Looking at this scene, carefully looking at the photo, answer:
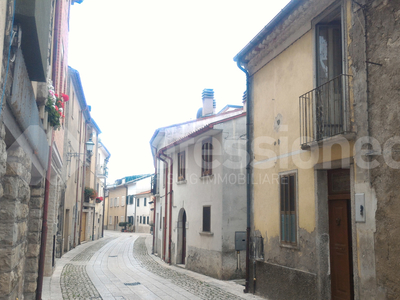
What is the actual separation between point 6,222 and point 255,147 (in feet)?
23.6

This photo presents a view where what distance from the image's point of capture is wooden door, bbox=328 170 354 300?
711cm

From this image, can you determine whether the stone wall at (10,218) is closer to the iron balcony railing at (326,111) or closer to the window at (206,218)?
the iron balcony railing at (326,111)

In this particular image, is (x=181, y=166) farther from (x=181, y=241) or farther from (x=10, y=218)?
(x=10, y=218)

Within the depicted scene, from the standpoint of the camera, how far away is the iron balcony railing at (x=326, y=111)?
6.66 m

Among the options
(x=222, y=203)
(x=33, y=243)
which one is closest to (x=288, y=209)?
(x=222, y=203)

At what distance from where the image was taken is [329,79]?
769 cm

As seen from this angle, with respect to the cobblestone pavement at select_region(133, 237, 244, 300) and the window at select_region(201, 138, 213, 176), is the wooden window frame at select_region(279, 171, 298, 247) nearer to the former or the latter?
the cobblestone pavement at select_region(133, 237, 244, 300)

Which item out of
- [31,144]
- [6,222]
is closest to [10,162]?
[6,222]

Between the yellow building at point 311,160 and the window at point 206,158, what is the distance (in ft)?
14.1

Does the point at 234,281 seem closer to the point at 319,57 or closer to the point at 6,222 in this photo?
the point at 319,57

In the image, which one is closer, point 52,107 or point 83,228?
point 52,107

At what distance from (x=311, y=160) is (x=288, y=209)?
1427 mm

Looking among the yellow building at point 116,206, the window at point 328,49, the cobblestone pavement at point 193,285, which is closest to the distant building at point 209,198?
the cobblestone pavement at point 193,285

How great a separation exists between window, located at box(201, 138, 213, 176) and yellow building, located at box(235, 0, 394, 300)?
4305 mm
